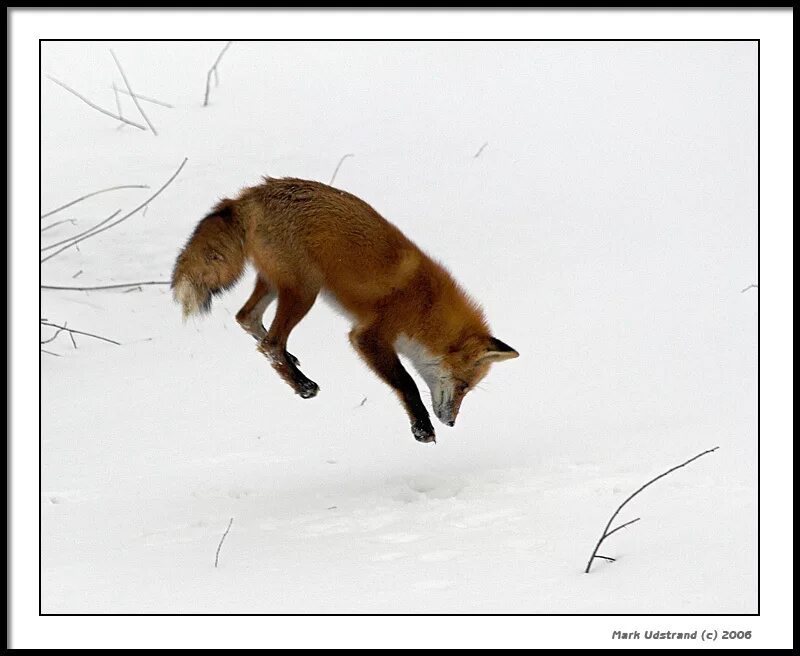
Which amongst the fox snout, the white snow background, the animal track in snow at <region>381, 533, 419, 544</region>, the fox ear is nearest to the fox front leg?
the white snow background

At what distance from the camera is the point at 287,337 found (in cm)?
625

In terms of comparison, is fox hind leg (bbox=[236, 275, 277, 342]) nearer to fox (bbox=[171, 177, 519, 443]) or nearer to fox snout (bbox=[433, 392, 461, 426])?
fox (bbox=[171, 177, 519, 443])

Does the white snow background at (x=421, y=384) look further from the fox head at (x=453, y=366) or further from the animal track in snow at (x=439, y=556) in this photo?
the fox head at (x=453, y=366)

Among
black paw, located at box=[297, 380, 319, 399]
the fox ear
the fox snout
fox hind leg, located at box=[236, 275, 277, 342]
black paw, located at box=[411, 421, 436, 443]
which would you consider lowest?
black paw, located at box=[411, 421, 436, 443]

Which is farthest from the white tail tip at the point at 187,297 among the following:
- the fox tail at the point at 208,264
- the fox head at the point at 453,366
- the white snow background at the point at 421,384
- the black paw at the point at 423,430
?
the black paw at the point at 423,430

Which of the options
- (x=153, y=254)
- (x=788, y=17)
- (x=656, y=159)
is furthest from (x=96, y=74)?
Result: (x=788, y=17)

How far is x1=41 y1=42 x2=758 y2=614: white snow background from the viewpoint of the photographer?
446 cm

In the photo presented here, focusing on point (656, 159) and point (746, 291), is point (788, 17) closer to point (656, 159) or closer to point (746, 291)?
point (746, 291)

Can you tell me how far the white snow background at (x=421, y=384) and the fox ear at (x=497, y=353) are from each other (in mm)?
636

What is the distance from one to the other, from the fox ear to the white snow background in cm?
64

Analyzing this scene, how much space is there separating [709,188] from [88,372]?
281 inches

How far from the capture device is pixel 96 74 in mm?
11984

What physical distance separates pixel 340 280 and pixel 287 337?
0.52 m

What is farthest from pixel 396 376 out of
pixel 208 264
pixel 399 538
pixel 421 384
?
pixel 399 538
